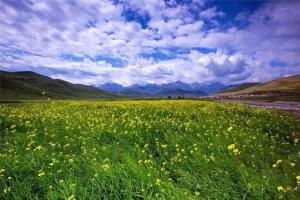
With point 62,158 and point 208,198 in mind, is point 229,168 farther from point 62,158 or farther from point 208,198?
point 62,158

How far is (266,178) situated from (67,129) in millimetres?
7853

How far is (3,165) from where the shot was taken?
8344 mm

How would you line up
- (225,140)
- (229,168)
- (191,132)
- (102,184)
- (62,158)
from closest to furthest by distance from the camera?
(102,184)
(229,168)
(62,158)
(225,140)
(191,132)

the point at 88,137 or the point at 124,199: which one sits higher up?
the point at 88,137

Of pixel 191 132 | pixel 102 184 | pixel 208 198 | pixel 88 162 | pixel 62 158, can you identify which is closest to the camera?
pixel 208 198

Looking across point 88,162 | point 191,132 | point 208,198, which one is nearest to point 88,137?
point 88,162

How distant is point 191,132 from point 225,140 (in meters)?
1.83

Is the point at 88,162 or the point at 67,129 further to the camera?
the point at 67,129

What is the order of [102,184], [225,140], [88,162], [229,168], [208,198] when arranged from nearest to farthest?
[208,198], [102,184], [229,168], [88,162], [225,140]

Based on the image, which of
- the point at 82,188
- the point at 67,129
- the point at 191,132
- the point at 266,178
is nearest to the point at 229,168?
the point at 266,178

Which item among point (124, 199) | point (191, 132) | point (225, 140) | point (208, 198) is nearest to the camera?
point (208, 198)

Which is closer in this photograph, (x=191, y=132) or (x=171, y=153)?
(x=171, y=153)

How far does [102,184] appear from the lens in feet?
22.7

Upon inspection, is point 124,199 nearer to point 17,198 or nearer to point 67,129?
point 17,198
